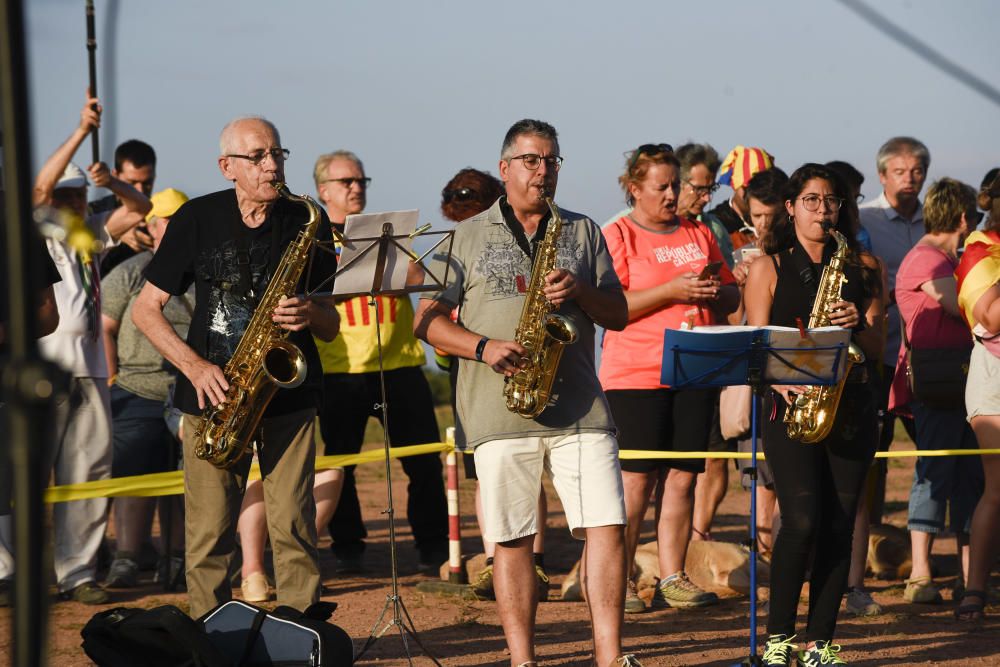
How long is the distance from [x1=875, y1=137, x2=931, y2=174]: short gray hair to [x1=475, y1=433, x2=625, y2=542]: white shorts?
4505 millimetres

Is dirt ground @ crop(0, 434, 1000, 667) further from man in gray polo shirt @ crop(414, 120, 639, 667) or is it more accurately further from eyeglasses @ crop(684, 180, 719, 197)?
eyeglasses @ crop(684, 180, 719, 197)

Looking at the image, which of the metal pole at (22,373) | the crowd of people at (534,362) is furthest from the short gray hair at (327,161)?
the metal pole at (22,373)

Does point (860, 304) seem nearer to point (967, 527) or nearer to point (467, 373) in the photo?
point (467, 373)

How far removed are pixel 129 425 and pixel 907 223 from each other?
5.40 meters

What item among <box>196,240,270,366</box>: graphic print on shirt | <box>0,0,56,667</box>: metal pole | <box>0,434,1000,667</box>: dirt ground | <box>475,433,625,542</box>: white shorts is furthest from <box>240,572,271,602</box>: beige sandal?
<box>0,0,56,667</box>: metal pole

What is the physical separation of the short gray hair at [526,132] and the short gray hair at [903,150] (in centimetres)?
415

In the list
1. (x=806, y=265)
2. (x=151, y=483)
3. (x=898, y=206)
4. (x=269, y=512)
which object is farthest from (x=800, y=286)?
(x=151, y=483)

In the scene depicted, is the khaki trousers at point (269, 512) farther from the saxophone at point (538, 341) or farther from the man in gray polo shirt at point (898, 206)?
the man in gray polo shirt at point (898, 206)

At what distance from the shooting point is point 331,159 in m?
8.14

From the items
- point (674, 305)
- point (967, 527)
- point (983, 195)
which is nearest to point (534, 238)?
point (674, 305)

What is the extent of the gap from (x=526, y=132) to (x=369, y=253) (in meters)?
0.83

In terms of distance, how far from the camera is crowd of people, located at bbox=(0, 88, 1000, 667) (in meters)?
5.40

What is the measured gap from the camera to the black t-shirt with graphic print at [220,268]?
17.7ft

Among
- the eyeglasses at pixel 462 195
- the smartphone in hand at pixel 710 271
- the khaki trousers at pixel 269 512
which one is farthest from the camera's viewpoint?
the eyeglasses at pixel 462 195
